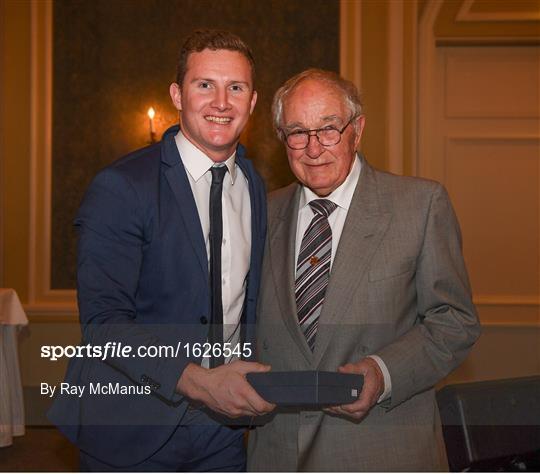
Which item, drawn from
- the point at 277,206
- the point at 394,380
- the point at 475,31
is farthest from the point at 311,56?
the point at 394,380

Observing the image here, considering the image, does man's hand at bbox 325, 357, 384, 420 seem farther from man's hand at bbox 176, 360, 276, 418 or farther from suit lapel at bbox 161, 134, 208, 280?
suit lapel at bbox 161, 134, 208, 280

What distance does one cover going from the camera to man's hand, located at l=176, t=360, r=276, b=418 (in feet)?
4.42

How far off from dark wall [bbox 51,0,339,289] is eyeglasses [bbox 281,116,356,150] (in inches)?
139

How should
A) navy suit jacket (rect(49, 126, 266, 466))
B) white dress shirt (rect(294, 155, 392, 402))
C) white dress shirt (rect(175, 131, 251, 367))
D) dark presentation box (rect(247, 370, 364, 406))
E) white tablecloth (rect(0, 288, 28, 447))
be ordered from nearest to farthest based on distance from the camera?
dark presentation box (rect(247, 370, 364, 406)) < navy suit jacket (rect(49, 126, 266, 466)) < white dress shirt (rect(175, 131, 251, 367)) < white dress shirt (rect(294, 155, 392, 402)) < white tablecloth (rect(0, 288, 28, 447))

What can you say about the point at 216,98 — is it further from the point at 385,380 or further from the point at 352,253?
the point at 385,380

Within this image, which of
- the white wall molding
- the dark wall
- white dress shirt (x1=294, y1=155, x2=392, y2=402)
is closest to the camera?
white dress shirt (x1=294, y1=155, x2=392, y2=402)

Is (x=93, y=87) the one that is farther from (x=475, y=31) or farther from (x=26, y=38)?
(x=475, y=31)

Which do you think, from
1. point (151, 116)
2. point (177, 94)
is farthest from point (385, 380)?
point (151, 116)

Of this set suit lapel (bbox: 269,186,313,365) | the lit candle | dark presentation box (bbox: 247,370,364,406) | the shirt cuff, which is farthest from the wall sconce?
dark presentation box (bbox: 247,370,364,406)

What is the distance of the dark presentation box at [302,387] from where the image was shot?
1310mm

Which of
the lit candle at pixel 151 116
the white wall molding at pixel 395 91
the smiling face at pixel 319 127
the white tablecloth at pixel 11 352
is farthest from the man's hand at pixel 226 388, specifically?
the lit candle at pixel 151 116

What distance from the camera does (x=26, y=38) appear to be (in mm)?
5168

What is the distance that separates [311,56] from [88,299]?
4029 mm

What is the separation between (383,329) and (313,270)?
19 centimetres
